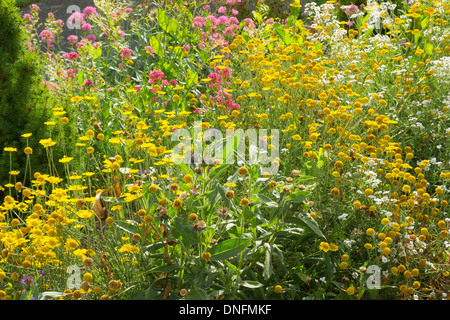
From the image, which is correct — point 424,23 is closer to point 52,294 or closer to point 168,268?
point 168,268

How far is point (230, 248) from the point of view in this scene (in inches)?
79.4

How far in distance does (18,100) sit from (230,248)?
6.82 feet

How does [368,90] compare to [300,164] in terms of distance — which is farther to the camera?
[368,90]

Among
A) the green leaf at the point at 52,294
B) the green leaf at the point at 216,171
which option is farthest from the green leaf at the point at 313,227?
the green leaf at the point at 52,294

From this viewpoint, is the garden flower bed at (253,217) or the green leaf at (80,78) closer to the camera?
the garden flower bed at (253,217)

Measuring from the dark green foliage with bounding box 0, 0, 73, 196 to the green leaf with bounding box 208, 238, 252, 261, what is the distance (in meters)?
1.90

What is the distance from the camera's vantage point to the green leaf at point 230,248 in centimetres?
201

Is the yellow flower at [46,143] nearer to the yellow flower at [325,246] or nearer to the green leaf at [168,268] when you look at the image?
the green leaf at [168,268]

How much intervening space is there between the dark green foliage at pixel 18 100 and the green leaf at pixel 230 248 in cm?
190

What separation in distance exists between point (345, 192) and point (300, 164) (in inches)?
15.5
